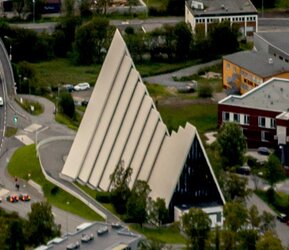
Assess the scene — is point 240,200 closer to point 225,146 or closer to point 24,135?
point 225,146

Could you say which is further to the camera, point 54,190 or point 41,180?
point 41,180

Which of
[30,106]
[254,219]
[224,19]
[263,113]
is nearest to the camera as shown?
[254,219]

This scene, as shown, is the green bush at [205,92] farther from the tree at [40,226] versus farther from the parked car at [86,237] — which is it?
the parked car at [86,237]

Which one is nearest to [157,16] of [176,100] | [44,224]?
[176,100]

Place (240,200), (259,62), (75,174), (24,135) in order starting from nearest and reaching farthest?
(240,200), (75,174), (24,135), (259,62)

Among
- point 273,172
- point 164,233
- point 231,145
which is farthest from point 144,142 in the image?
point 273,172

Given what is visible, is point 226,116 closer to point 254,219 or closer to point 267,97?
point 267,97

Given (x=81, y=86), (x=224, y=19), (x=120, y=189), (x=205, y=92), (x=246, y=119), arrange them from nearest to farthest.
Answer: (x=120, y=189) → (x=246, y=119) → (x=205, y=92) → (x=81, y=86) → (x=224, y=19)

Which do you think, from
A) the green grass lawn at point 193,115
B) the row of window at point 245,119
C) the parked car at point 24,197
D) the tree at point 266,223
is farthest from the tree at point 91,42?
the tree at point 266,223
